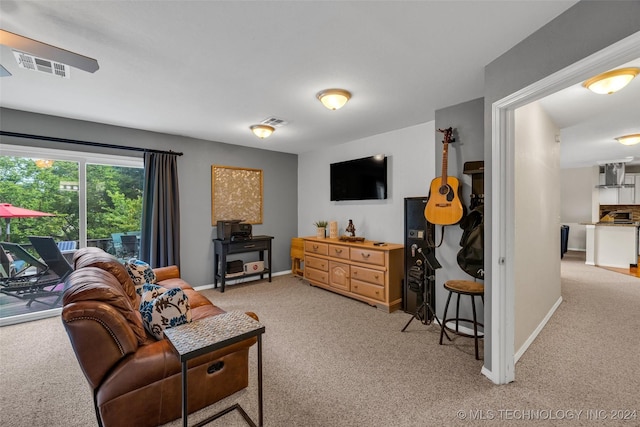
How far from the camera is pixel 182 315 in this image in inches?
67.6

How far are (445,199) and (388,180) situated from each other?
4.35 feet

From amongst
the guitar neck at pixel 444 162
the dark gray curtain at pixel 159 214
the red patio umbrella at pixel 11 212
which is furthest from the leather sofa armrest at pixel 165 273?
the guitar neck at pixel 444 162

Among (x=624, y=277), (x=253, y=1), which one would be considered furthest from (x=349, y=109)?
(x=624, y=277)

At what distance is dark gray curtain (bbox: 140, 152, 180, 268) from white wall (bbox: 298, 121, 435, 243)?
2.39 m

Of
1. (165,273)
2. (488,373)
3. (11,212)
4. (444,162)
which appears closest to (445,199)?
(444,162)

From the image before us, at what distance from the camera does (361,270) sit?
386 cm

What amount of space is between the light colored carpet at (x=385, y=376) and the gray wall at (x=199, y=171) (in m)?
1.82

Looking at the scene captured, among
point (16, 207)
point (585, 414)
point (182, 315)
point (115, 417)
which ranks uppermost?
point (16, 207)

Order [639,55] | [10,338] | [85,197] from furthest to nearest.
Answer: [85,197]
[10,338]
[639,55]

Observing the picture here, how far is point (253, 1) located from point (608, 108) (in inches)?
149

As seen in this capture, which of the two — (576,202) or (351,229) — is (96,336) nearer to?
(351,229)

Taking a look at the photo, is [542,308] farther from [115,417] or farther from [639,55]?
[115,417]

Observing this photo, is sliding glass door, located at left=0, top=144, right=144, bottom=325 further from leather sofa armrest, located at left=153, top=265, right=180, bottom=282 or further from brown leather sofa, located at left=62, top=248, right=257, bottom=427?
brown leather sofa, located at left=62, top=248, right=257, bottom=427

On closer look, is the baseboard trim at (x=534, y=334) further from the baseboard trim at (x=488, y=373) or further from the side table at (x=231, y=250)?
the side table at (x=231, y=250)
